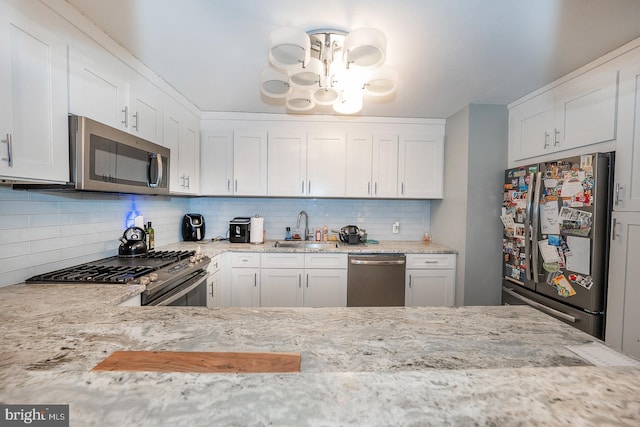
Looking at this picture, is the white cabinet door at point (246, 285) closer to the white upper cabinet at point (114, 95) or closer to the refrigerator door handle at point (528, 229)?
the white upper cabinet at point (114, 95)

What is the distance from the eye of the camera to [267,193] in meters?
3.10

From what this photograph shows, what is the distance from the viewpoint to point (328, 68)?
160 cm

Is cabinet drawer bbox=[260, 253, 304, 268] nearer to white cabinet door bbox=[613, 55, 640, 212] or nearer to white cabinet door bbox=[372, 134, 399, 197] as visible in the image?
white cabinet door bbox=[372, 134, 399, 197]

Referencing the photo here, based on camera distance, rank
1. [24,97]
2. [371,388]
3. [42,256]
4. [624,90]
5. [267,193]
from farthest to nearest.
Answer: [267,193] < [624,90] < [42,256] < [24,97] < [371,388]

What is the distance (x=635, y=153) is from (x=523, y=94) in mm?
1038

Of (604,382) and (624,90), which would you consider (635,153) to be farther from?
(604,382)

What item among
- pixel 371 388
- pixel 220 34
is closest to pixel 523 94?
pixel 220 34

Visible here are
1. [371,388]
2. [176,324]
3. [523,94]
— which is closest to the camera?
[371,388]

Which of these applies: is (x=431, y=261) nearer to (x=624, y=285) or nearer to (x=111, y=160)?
→ (x=624, y=285)

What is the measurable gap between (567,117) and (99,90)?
3129mm

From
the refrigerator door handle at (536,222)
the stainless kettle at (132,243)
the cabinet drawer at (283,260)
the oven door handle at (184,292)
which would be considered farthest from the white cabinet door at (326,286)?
the refrigerator door handle at (536,222)

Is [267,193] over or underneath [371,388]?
over

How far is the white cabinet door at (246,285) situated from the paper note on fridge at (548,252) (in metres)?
2.39

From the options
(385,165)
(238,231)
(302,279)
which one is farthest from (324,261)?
(385,165)
